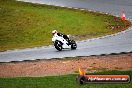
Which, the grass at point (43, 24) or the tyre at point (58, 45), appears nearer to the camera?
the tyre at point (58, 45)

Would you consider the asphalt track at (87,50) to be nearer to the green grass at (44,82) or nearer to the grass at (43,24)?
the grass at (43,24)

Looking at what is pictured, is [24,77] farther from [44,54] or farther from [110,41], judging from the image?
[110,41]

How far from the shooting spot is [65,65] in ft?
74.1

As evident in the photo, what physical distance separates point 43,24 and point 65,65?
17.4 meters

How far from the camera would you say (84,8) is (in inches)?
1734

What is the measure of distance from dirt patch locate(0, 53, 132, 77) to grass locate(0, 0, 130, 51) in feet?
26.9

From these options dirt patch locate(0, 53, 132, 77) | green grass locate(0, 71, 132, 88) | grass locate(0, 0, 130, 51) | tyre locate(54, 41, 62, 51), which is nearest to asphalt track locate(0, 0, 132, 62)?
tyre locate(54, 41, 62, 51)

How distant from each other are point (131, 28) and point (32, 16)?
490 inches

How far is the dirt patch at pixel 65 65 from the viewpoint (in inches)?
843

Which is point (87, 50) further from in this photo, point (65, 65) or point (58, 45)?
point (65, 65)

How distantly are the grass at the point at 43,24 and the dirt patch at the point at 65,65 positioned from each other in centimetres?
821

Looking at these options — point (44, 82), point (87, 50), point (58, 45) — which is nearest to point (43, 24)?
point (58, 45)

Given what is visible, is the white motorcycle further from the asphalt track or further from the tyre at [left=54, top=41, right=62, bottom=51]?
the asphalt track

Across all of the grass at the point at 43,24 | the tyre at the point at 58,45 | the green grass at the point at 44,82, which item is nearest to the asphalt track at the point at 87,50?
the tyre at the point at 58,45
